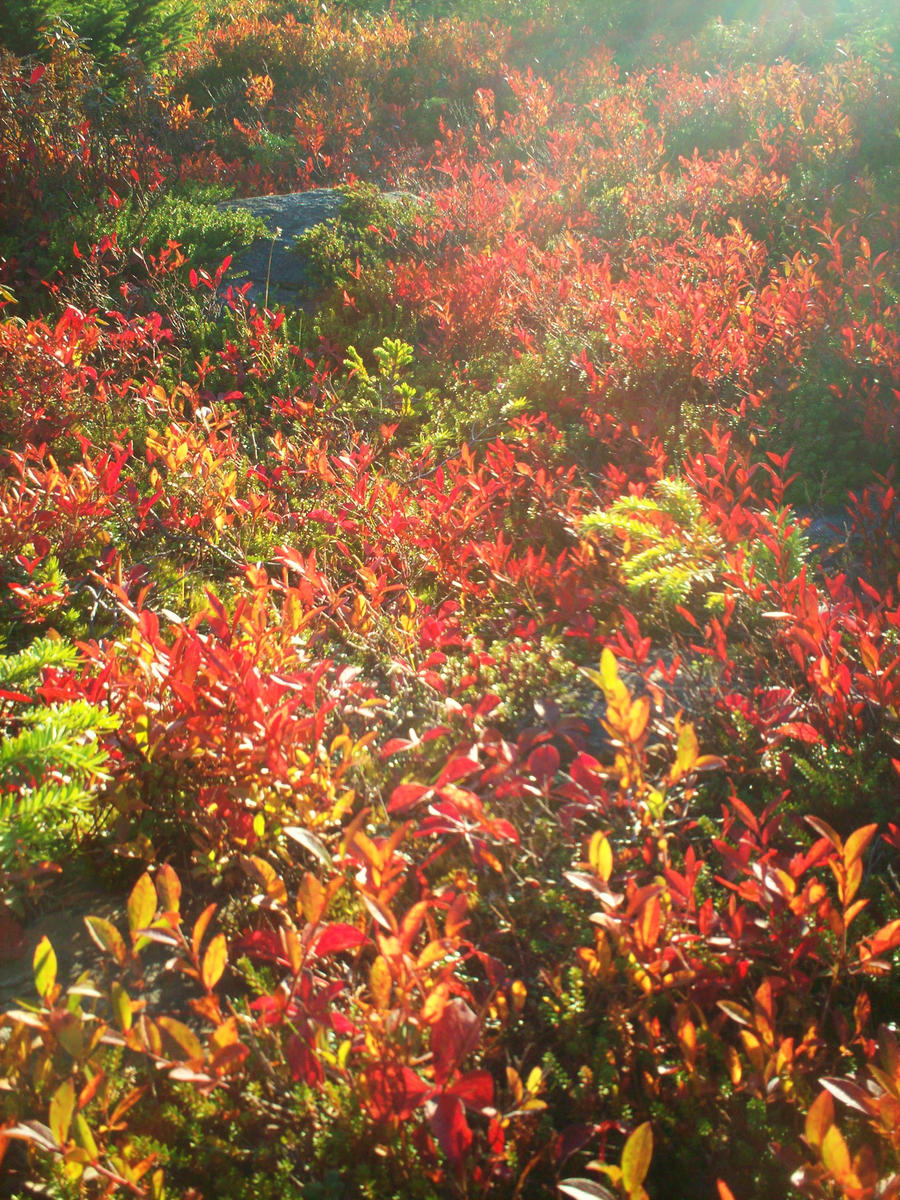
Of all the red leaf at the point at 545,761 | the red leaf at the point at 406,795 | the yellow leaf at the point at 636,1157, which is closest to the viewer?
the yellow leaf at the point at 636,1157

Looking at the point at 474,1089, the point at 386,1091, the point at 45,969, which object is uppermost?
the point at 45,969

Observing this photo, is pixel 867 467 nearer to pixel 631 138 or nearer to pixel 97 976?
pixel 97 976

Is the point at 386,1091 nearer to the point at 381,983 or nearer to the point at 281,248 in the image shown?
the point at 381,983

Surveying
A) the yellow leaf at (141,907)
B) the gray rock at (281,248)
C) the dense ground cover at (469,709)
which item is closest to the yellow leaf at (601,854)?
the dense ground cover at (469,709)

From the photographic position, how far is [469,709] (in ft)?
7.00

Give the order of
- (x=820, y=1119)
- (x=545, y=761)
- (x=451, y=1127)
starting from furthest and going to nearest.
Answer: (x=545, y=761) < (x=451, y=1127) < (x=820, y=1119)

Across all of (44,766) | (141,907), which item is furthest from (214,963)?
(44,766)

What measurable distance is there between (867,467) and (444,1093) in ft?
10.9

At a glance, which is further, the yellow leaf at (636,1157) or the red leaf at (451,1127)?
the red leaf at (451,1127)

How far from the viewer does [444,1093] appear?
1236 mm

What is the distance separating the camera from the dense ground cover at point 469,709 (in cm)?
141

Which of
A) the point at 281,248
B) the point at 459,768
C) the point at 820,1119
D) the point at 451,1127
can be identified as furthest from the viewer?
the point at 281,248

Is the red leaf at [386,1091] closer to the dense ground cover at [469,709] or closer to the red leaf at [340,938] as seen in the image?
the dense ground cover at [469,709]

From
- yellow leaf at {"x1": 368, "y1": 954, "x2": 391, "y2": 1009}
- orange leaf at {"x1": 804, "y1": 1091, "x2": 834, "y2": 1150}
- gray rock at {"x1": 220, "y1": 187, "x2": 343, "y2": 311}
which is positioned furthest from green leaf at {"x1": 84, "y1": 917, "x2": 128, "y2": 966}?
gray rock at {"x1": 220, "y1": 187, "x2": 343, "y2": 311}
